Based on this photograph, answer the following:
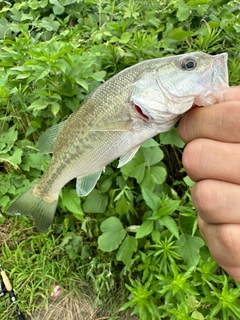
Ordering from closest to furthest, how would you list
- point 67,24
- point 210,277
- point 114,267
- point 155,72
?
point 155,72
point 210,277
point 114,267
point 67,24

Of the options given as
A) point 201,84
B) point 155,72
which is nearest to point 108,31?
point 155,72

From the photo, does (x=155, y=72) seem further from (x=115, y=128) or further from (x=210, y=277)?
(x=210, y=277)

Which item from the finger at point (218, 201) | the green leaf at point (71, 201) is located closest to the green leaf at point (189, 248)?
the green leaf at point (71, 201)

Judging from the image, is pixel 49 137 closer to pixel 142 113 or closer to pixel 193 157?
pixel 142 113

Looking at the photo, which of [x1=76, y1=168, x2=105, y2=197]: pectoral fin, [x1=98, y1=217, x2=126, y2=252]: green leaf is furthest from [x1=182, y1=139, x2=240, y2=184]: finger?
[x1=98, y1=217, x2=126, y2=252]: green leaf

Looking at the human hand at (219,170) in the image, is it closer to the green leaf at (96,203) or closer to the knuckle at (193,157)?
the knuckle at (193,157)

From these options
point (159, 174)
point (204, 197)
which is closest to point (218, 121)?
point (204, 197)

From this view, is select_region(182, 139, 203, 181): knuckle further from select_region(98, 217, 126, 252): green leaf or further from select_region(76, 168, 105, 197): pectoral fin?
select_region(98, 217, 126, 252): green leaf
